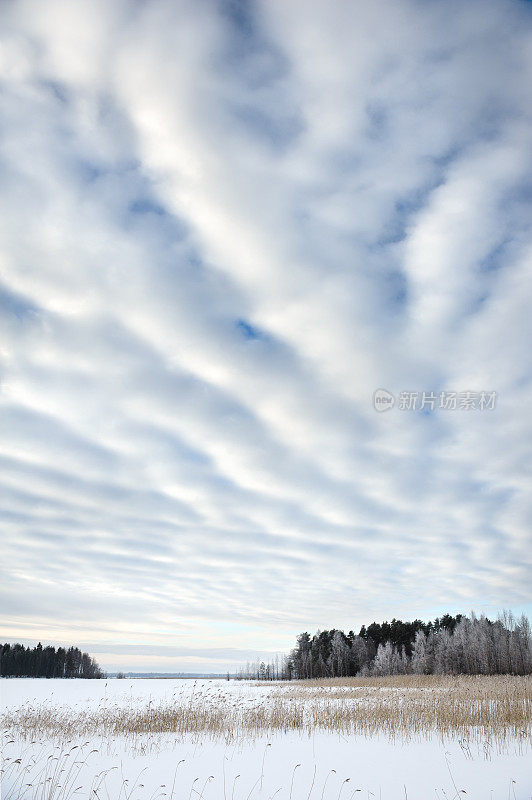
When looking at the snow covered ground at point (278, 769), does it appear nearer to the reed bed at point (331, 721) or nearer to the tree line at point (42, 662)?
the reed bed at point (331, 721)

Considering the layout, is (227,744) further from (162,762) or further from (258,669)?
(258,669)

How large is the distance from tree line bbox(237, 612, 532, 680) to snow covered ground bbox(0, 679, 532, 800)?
56.3 metres

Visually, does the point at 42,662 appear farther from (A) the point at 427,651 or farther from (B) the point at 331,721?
(B) the point at 331,721

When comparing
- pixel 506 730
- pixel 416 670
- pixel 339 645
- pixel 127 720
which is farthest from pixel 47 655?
pixel 506 730

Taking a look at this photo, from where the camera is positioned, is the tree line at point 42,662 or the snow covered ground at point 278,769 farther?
the tree line at point 42,662

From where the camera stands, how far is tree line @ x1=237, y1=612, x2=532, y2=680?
65.2m

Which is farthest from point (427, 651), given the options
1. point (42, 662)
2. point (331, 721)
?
point (42, 662)

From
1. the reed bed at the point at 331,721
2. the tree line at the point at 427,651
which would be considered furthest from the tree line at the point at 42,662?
the reed bed at the point at 331,721

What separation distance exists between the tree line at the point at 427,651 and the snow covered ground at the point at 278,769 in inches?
2215

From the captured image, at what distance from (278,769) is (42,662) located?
124474 mm

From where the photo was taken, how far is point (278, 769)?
985cm

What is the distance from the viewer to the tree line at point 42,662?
108 metres

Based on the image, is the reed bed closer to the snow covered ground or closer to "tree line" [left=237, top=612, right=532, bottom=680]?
the snow covered ground

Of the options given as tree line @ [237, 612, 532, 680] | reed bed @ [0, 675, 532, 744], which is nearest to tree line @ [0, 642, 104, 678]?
tree line @ [237, 612, 532, 680]
